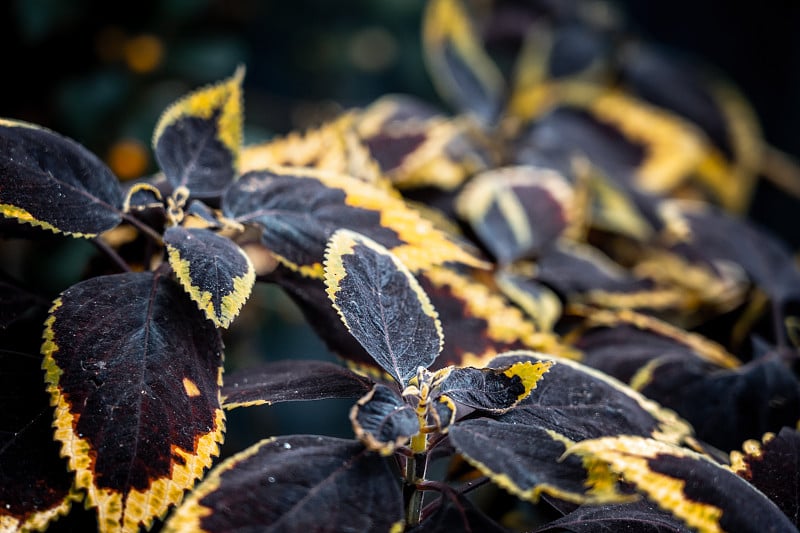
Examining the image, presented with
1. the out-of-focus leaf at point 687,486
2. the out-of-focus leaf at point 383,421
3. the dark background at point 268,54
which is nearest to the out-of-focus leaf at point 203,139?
the out-of-focus leaf at point 383,421

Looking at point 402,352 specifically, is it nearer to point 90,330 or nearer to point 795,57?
point 90,330

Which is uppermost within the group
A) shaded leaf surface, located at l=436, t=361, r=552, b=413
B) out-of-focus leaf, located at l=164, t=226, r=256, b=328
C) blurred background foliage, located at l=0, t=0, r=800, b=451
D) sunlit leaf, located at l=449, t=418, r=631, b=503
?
out-of-focus leaf, located at l=164, t=226, r=256, b=328

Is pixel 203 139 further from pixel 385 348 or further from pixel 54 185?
pixel 385 348

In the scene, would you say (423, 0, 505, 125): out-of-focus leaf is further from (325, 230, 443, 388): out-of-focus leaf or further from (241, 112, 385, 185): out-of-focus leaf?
(325, 230, 443, 388): out-of-focus leaf

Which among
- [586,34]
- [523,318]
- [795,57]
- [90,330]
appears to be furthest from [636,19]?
[90,330]

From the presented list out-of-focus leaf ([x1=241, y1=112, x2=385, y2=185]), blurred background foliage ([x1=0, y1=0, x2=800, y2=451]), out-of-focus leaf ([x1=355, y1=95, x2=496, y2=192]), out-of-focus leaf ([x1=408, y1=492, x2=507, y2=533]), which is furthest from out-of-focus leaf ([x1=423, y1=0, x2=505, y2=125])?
out-of-focus leaf ([x1=408, y1=492, x2=507, y2=533])

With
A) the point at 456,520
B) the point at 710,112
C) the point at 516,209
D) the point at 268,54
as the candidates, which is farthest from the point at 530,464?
the point at 268,54

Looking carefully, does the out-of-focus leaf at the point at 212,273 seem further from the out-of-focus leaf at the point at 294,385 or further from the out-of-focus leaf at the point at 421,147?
the out-of-focus leaf at the point at 421,147
